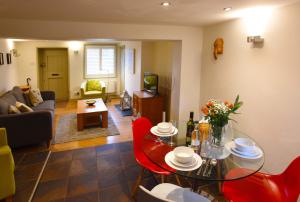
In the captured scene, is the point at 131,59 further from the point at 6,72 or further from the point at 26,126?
the point at 26,126

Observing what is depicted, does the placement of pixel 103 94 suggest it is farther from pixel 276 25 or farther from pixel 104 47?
pixel 276 25

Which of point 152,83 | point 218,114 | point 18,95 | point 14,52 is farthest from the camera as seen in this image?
point 14,52

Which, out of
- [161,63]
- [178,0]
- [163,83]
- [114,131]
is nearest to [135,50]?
[161,63]

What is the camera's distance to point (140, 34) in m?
3.41

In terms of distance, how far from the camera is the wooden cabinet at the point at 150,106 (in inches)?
198

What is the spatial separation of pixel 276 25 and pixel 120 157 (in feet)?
9.48

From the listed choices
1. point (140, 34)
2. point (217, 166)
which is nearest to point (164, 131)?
point (217, 166)

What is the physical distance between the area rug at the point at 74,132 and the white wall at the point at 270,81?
2709 millimetres

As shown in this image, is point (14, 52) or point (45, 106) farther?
point (14, 52)

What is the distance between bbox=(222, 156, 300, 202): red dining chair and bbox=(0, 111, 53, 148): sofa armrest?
10.3 feet

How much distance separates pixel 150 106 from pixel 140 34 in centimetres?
210

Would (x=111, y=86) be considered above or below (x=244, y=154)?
above

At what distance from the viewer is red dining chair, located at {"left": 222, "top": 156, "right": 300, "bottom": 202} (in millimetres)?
1745

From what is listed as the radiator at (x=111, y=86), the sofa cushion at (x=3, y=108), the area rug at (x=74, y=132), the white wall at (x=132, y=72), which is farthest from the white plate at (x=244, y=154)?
the radiator at (x=111, y=86)
